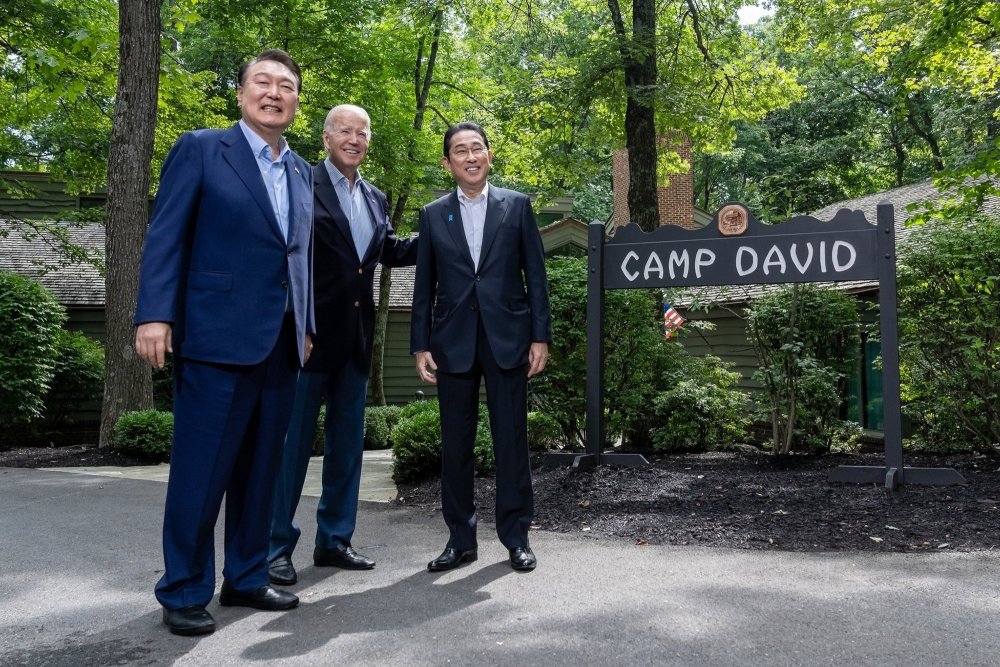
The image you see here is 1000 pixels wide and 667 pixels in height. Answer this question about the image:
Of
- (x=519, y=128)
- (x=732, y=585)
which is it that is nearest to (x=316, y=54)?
(x=519, y=128)

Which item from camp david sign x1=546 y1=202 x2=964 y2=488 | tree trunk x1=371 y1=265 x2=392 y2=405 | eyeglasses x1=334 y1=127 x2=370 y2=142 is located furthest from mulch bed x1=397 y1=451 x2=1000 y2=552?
tree trunk x1=371 y1=265 x2=392 y2=405

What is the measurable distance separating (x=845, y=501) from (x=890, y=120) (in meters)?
28.4

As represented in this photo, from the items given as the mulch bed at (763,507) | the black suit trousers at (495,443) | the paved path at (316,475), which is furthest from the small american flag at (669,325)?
the black suit trousers at (495,443)

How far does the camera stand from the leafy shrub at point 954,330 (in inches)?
272

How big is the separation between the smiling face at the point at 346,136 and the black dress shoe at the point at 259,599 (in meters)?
1.99

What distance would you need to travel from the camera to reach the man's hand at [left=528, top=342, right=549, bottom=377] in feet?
14.1

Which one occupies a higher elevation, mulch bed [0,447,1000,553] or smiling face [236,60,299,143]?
smiling face [236,60,299,143]

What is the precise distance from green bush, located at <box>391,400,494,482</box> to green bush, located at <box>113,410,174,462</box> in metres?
4.06

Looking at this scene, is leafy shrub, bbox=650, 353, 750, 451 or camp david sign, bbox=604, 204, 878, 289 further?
leafy shrub, bbox=650, 353, 750, 451

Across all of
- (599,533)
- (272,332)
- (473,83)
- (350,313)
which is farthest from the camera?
(473,83)

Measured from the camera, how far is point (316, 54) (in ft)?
53.0

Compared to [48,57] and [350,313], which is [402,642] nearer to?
[350,313]

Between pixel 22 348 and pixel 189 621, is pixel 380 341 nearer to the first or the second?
pixel 22 348

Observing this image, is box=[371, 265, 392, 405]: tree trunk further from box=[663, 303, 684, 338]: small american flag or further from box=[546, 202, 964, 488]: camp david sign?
box=[546, 202, 964, 488]: camp david sign
